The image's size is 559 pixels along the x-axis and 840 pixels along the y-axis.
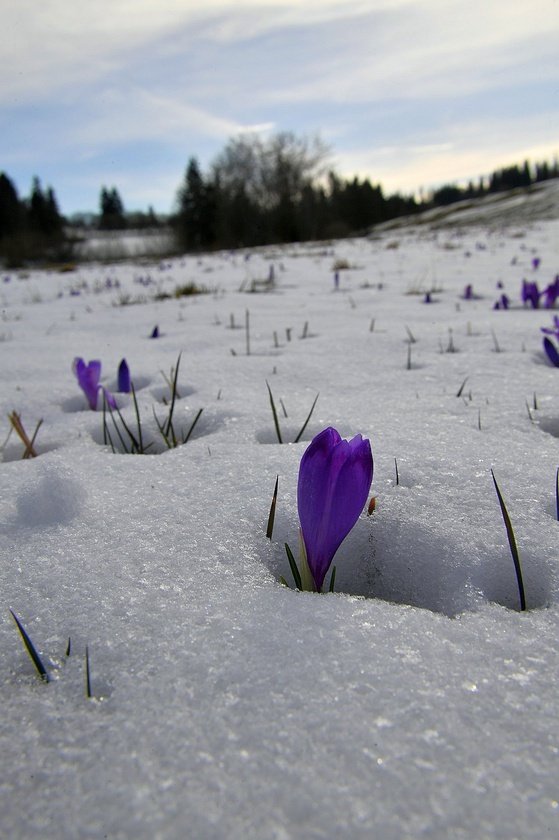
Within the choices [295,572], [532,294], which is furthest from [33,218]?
[295,572]

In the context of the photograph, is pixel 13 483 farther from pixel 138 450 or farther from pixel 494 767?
pixel 494 767

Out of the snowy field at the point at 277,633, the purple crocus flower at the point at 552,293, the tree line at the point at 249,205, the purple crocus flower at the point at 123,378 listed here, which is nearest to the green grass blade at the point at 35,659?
the snowy field at the point at 277,633

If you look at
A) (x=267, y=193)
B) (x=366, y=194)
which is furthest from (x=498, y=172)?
(x=267, y=193)

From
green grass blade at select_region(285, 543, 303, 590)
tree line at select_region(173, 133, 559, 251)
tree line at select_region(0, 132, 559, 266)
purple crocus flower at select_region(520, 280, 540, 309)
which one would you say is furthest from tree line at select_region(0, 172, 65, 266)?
→ green grass blade at select_region(285, 543, 303, 590)

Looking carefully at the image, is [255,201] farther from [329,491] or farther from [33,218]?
[329,491]

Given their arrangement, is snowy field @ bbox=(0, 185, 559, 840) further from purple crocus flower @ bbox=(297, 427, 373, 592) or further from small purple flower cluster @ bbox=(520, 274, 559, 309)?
small purple flower cluster @ bbox=(520, 274, 559, 309)
